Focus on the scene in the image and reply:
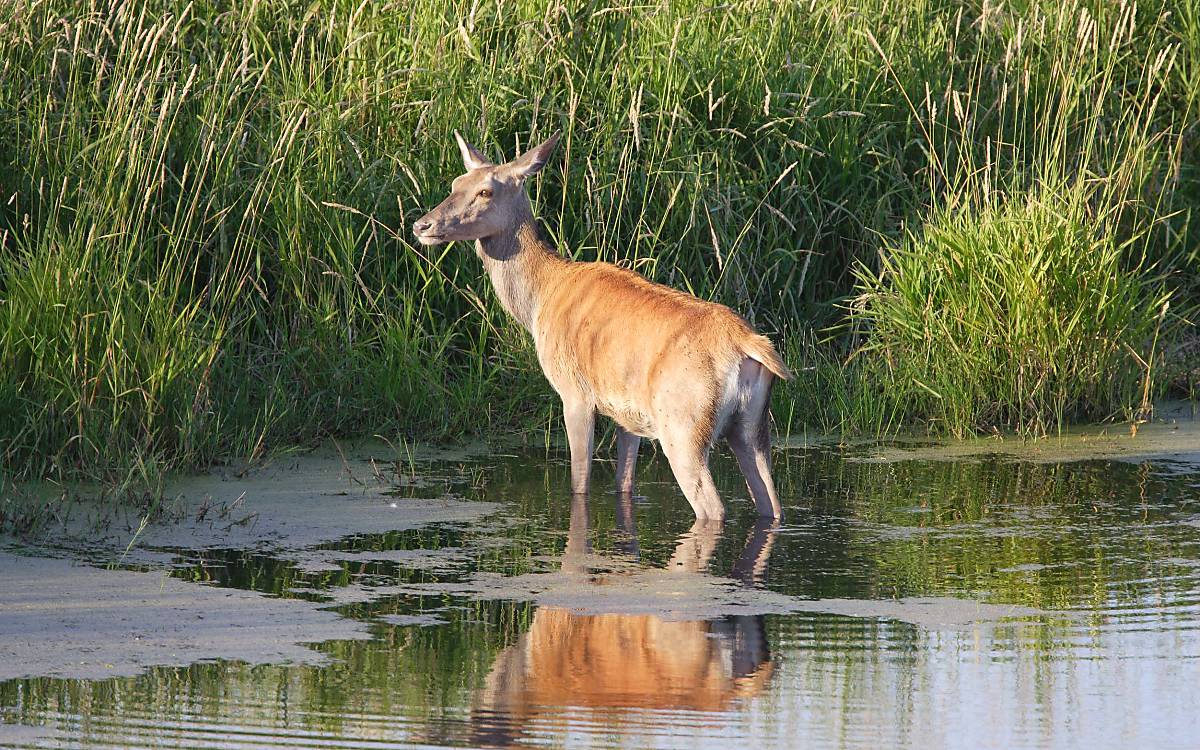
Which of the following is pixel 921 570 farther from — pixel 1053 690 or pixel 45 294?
pixel 45 294

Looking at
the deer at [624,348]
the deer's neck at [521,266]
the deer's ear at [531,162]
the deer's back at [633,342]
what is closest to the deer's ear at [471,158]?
the deer at [624,348]

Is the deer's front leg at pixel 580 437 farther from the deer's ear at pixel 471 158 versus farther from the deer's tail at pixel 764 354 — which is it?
the deer's ear at pixel 471 158

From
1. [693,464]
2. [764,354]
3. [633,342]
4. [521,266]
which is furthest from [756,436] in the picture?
[521,266]

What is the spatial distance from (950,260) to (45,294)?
4878mm

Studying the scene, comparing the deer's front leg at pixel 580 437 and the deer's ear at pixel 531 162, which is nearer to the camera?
the deer's front leg at pixel 580 437

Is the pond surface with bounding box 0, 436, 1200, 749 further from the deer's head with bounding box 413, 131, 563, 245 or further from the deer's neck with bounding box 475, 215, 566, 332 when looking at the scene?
the deer's head with bounding box 413, 131, 563, 245

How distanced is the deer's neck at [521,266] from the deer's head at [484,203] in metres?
0.07

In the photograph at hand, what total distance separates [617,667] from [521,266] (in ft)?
12.8

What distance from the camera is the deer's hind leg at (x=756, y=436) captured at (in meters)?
7.70

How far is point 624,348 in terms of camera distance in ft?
26.8

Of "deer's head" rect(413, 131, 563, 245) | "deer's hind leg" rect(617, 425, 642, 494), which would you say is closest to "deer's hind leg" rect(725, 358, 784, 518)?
"deer's hind leg" rect(617, 425, 642, 494)

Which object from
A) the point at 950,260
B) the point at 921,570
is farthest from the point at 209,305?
the point at 921,570

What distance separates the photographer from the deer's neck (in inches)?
363

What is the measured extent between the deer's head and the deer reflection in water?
282 cm
